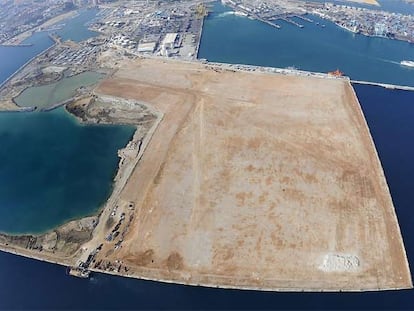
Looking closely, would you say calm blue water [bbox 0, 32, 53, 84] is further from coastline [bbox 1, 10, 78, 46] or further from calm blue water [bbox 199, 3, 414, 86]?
calm blue water [bbox 199, 3, 414, 86]

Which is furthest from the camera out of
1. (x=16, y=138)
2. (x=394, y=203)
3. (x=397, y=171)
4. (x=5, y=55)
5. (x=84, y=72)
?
(x=5, y=55)

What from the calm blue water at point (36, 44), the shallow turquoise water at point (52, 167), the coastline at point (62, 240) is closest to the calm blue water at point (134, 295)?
the coastline at point (62, 240)

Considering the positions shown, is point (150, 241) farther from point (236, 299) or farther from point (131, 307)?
point (236, 299)

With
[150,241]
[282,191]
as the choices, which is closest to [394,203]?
[282,191]

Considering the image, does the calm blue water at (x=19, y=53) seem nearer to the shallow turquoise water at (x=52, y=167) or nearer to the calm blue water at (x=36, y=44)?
the calm blue water at (x=36, y=44)

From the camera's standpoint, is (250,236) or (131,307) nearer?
(131,307)

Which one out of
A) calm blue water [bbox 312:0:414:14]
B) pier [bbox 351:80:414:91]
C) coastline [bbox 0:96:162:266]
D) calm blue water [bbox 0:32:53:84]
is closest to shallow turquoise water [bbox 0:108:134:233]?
coastline [bbox 0:96:162:266]
